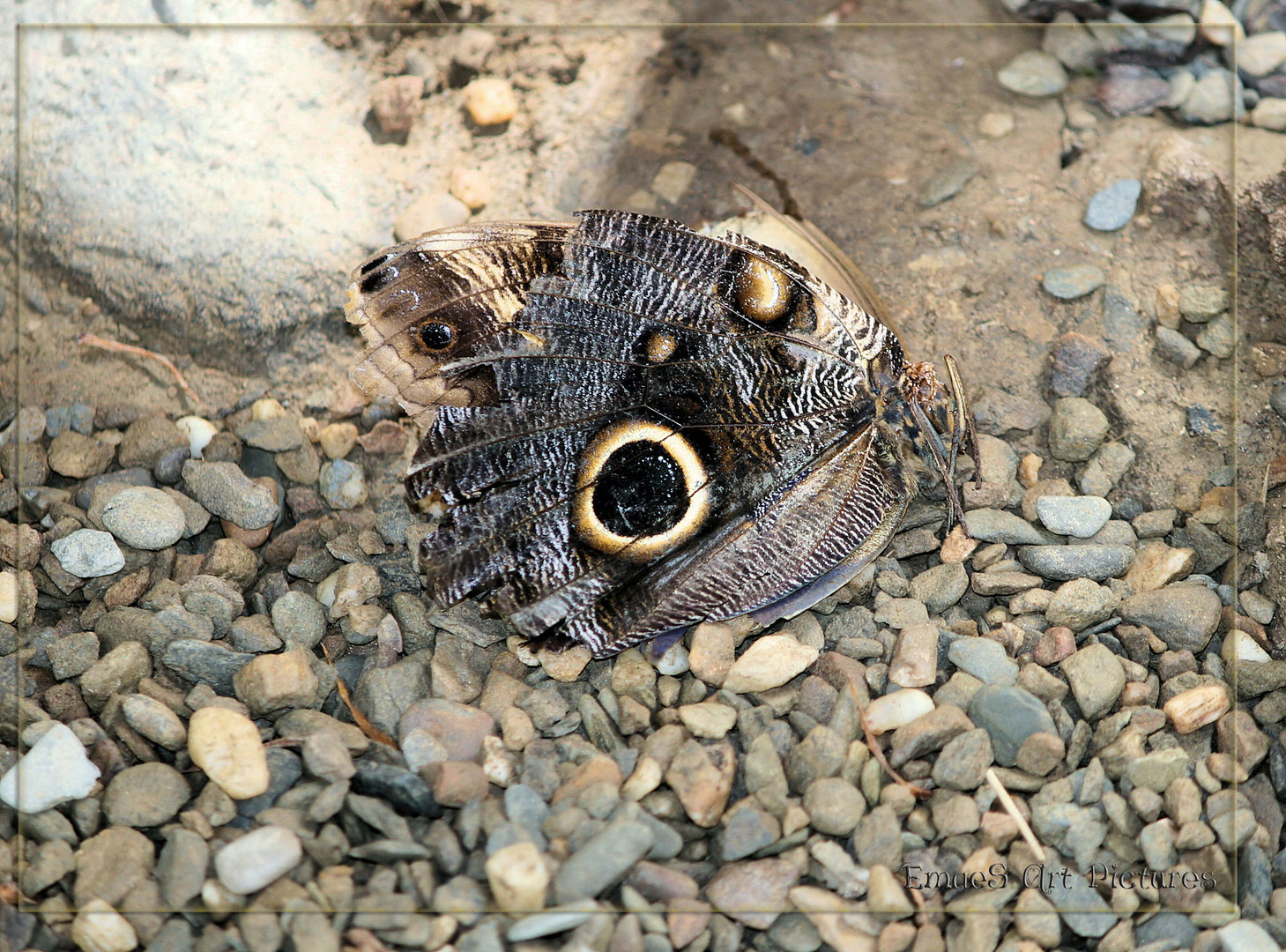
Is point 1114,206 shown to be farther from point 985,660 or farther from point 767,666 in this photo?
point 767,666

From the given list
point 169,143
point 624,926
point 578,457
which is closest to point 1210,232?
point 578,457

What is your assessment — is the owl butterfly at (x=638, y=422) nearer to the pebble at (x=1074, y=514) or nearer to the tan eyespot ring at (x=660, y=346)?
the tan eyespot ring at (x=660, y=346)

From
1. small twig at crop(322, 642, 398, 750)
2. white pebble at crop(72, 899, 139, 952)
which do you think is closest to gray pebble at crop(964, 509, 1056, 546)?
small twig at crop(322, 642, 398, 750)

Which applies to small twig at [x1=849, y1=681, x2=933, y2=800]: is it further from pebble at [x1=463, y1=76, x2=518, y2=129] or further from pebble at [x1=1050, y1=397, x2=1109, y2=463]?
pebble at [x1=463, y1=76, x2=518, y2=129]

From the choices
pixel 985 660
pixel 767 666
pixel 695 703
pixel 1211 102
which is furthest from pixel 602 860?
pixel 1211 102

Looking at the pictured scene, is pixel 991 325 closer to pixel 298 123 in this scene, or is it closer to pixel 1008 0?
pixel 1008 0

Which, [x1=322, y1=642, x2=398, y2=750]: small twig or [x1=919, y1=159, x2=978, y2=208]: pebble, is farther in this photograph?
[x1=919, y1=159, x2=978, y2=208]: pebble

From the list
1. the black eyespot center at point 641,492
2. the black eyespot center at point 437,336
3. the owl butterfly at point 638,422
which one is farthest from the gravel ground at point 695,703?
the black eyespot center at point 437,336
